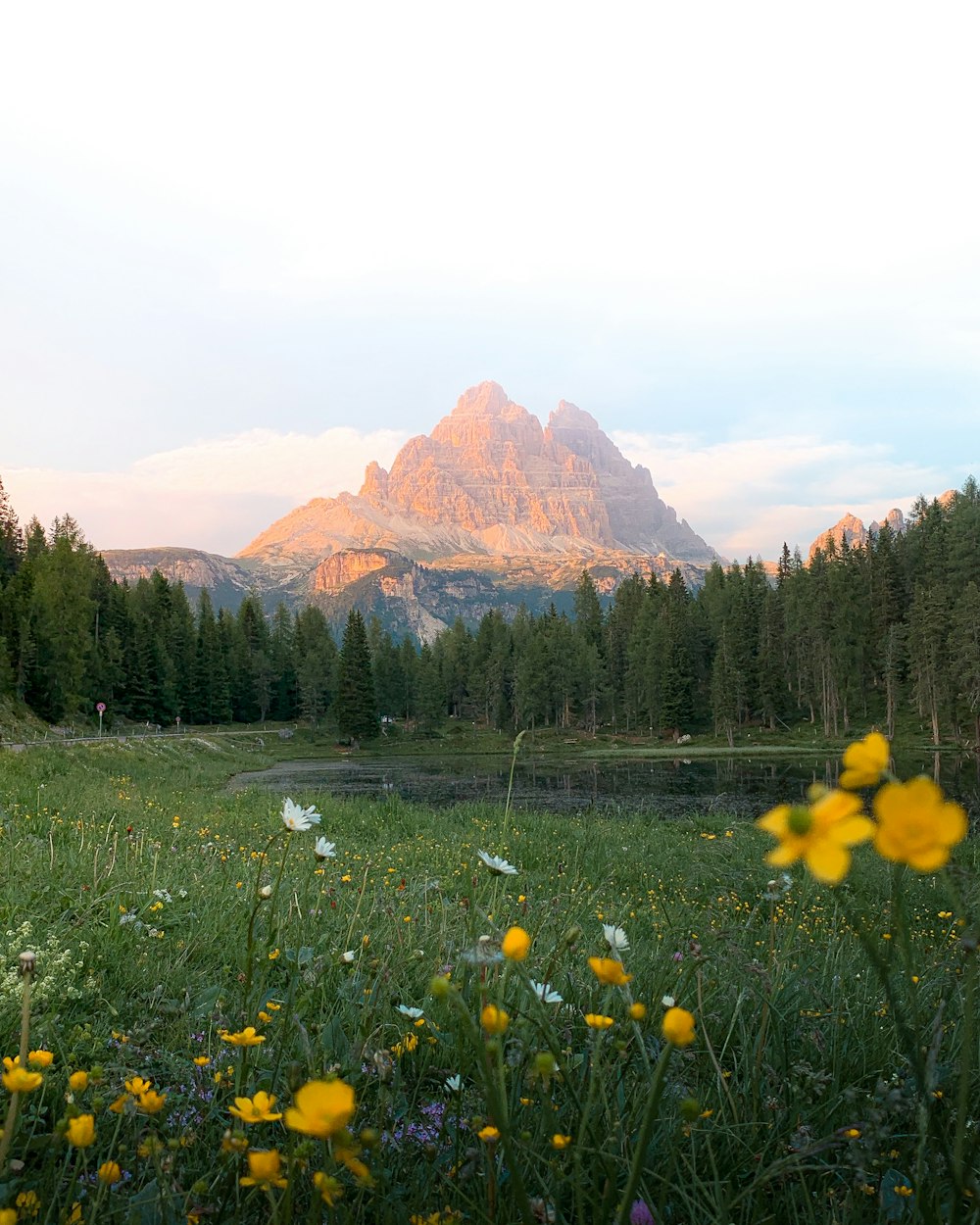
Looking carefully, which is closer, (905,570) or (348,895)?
(348,895)

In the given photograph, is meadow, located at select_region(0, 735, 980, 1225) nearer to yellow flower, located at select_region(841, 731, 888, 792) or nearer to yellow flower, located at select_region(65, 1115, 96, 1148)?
yellow flower, located at select_region(65, 1115, 96, 1148)

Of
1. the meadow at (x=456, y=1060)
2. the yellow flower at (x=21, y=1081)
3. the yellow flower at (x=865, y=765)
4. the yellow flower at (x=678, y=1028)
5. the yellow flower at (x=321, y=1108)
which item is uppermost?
the yellow flower at (x=865, y=765)

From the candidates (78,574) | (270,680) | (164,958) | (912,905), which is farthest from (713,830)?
(270,680)

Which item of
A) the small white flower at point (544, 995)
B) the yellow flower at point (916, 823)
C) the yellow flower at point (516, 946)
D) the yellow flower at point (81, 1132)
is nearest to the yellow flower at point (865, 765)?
the yellow flower at point (916, 823)

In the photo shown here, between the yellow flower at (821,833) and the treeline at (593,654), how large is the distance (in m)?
45.1

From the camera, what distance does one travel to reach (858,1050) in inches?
101

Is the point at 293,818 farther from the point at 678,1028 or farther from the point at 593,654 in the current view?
the point at 593,654

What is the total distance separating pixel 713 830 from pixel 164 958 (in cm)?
1430

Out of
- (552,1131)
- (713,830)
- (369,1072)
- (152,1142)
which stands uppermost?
(152,1142)

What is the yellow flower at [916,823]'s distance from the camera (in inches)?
22.7

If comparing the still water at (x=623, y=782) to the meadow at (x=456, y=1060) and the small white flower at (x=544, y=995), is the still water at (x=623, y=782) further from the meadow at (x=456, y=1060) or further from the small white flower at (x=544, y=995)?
the small white flower at (x=544, y=995)

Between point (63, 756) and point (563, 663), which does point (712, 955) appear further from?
point (563, 663)

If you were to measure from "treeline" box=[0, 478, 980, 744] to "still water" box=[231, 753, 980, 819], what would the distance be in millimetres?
14595

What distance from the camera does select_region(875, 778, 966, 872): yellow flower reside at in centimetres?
58
